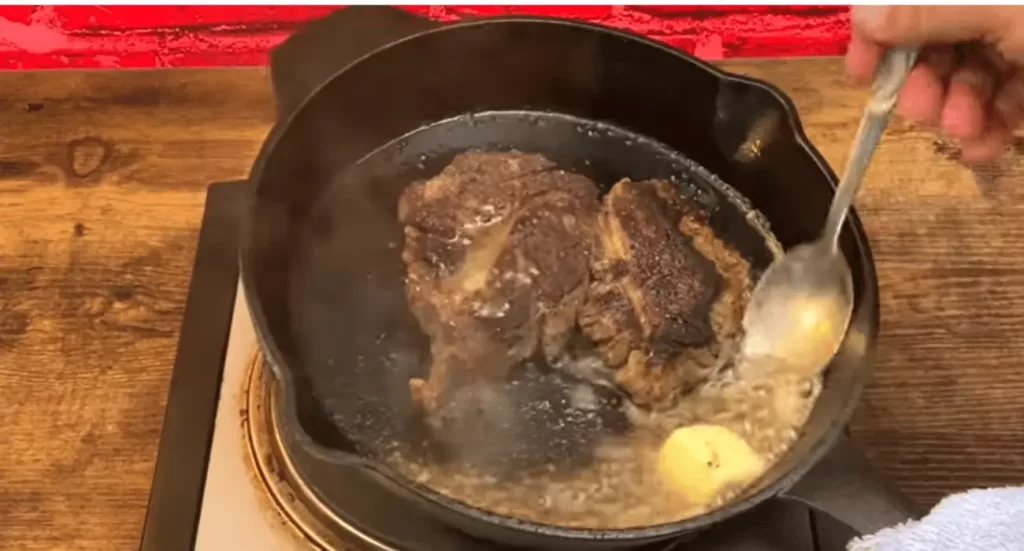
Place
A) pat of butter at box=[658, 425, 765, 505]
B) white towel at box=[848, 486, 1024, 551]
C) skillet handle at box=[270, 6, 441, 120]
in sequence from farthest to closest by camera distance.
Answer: skillet handle at box=[270, 6, 441, 120] < pat of butter at box=[658, 425, 765, 505] < white towel at box=[848, 486, 1024, 551]

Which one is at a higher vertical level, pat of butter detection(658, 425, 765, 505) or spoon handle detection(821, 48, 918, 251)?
spoon handle detection(821, 48, 918, 251)

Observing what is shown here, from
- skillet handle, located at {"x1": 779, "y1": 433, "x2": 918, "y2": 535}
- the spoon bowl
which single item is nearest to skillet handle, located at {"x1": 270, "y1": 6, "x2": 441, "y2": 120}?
the spoon bowl

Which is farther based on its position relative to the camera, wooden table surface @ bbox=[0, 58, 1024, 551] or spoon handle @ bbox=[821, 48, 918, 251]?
wooden table surface @ bbox=[0, 58, 1024, 551]

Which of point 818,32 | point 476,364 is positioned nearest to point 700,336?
point 476,364

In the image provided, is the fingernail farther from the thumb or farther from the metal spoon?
the metal spoon

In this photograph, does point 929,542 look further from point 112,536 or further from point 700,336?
point 112,536

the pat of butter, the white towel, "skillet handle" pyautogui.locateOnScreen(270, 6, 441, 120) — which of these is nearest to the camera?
the white towel
